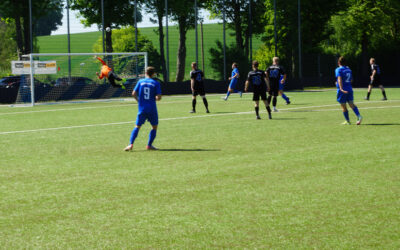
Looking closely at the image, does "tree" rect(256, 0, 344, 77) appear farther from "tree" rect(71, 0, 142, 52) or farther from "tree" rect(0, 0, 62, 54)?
"tree" rect(0, 0, 62, 54)

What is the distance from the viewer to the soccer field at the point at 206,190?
546cm

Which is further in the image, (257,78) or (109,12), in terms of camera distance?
(109,12)

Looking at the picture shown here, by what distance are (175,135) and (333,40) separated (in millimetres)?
41967

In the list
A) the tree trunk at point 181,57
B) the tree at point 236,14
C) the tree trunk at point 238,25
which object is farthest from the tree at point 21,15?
the tree trunk at point 238,25

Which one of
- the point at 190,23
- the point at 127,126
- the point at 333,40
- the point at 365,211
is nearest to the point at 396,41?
the point at 333,40

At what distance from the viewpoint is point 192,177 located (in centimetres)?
859

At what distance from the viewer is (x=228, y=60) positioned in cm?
Answer: 4553

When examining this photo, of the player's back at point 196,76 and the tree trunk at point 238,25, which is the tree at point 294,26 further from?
the player's back at point 196,76

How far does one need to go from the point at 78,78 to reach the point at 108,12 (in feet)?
31.8

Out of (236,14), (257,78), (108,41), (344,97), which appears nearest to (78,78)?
(108,41)

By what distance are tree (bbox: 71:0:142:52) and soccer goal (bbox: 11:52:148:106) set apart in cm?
716

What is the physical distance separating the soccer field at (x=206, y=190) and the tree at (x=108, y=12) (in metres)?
28.4

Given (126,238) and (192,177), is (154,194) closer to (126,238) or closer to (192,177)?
(192,177)

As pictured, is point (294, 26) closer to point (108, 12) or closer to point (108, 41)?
point (108, 12)
